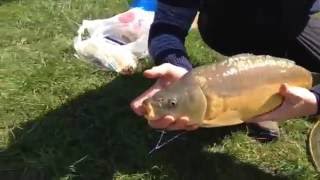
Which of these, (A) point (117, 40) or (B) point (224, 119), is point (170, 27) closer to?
(B) point (224, 119)

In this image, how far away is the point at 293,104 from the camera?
183 cm

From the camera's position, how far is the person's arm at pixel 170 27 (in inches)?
80.4

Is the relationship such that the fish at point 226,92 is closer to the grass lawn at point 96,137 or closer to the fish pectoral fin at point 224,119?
the fish pectoral fin at point 224,119

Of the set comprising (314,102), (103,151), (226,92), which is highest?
(226,92)

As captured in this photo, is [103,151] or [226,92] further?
[103,151]

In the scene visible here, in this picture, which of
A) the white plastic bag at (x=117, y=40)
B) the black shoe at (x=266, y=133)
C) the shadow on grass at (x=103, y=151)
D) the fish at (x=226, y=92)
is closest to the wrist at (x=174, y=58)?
the fish at (x=226, y=92)

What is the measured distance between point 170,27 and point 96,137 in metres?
0.50

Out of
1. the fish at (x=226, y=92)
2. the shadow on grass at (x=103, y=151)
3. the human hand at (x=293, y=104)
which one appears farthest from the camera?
the shadow on grass at (x=103, y=151)

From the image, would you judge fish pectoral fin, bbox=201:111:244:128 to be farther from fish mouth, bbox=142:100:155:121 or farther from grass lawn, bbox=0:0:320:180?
grass lawn, bbox=0:0:320:180

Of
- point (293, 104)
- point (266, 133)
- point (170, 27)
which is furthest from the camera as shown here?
point (266, 133)

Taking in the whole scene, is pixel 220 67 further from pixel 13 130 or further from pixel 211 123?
pixel 13 130

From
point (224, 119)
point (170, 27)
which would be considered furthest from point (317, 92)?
point (170, 27)

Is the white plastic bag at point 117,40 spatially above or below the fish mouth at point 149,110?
below

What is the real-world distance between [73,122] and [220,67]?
34.6 inches
